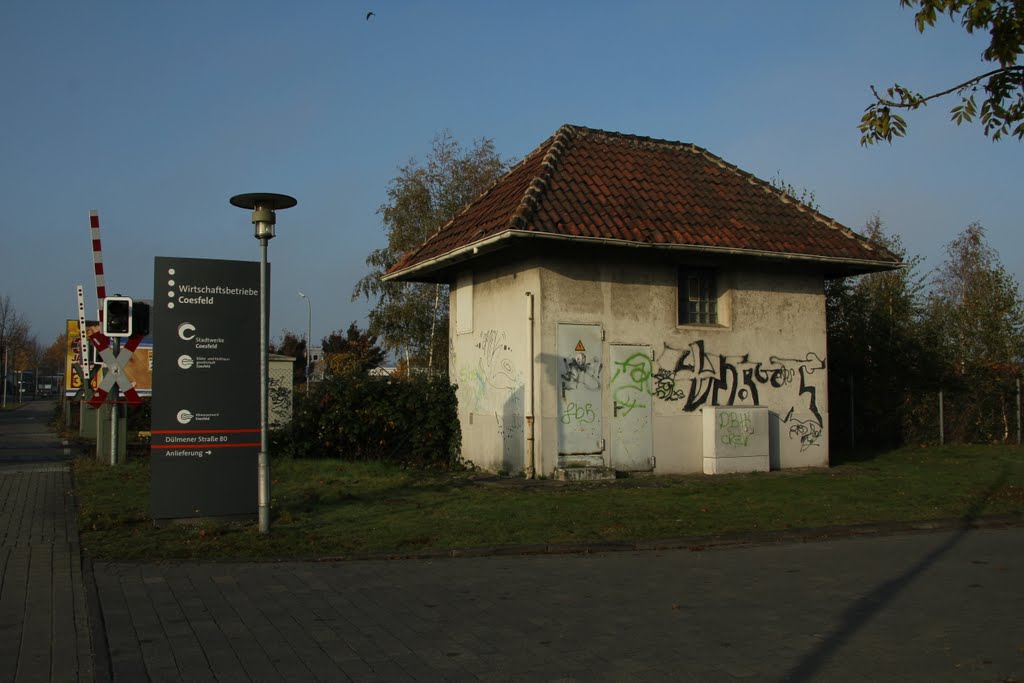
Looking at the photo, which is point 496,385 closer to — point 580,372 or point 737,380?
point 580,372

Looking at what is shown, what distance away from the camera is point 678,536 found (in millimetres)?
10461

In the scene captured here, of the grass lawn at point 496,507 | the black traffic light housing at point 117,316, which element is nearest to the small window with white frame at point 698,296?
the grass lawn at point 496,507

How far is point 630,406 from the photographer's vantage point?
1655 cm

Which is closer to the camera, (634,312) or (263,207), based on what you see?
(263,207)

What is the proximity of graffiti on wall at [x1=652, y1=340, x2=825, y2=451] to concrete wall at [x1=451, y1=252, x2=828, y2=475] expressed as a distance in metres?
0.02

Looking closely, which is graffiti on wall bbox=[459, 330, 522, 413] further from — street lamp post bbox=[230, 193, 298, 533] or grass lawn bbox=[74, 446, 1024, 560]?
street lamp post bbox=[230, 193, 298, 533]

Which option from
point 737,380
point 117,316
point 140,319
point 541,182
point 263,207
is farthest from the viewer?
point 737,380

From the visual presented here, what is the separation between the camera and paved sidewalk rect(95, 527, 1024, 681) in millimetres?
5734

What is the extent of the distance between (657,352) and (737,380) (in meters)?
2.01

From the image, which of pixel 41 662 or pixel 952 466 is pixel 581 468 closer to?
pixel 952 466

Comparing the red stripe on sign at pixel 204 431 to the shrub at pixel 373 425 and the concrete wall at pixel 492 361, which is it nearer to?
the concrete wall at pixel 492 361

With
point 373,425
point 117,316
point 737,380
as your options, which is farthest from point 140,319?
point 737,380

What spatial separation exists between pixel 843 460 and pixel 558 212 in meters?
9.60

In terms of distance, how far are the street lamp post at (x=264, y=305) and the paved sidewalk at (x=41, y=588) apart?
1.96m
